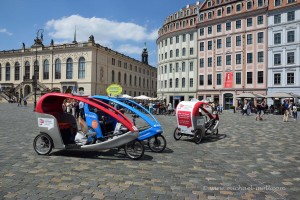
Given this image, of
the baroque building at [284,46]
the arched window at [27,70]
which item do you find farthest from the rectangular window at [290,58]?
the arched window at [27,70]

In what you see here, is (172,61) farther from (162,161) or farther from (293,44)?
(162,161)

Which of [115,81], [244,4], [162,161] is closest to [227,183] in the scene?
[162,161]

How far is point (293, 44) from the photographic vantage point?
4044 centimetres

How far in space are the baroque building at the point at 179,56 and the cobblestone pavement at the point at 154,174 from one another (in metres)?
43.5

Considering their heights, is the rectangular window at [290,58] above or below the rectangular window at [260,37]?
below

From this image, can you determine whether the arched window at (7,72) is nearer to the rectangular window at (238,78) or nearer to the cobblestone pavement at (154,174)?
the rectangular window at (238,78)

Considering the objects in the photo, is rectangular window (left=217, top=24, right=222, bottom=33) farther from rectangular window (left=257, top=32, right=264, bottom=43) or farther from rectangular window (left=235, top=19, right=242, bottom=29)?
rectangular window (left=257, top=32, right=264, bottom=43)

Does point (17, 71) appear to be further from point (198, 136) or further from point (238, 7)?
point (198, 136)

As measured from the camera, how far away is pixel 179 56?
53.6 m

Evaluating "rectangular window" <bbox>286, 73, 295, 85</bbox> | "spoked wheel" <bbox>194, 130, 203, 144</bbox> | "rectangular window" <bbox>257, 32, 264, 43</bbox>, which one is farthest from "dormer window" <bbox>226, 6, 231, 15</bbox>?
"spoked wheel" <bbox>194, 130, 203, 144</bbox>

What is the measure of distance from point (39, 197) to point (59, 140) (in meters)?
3.38

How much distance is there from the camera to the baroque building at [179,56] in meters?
51.7

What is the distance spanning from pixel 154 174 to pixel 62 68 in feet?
198

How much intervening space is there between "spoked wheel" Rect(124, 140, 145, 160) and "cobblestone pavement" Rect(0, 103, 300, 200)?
0.20 metres
